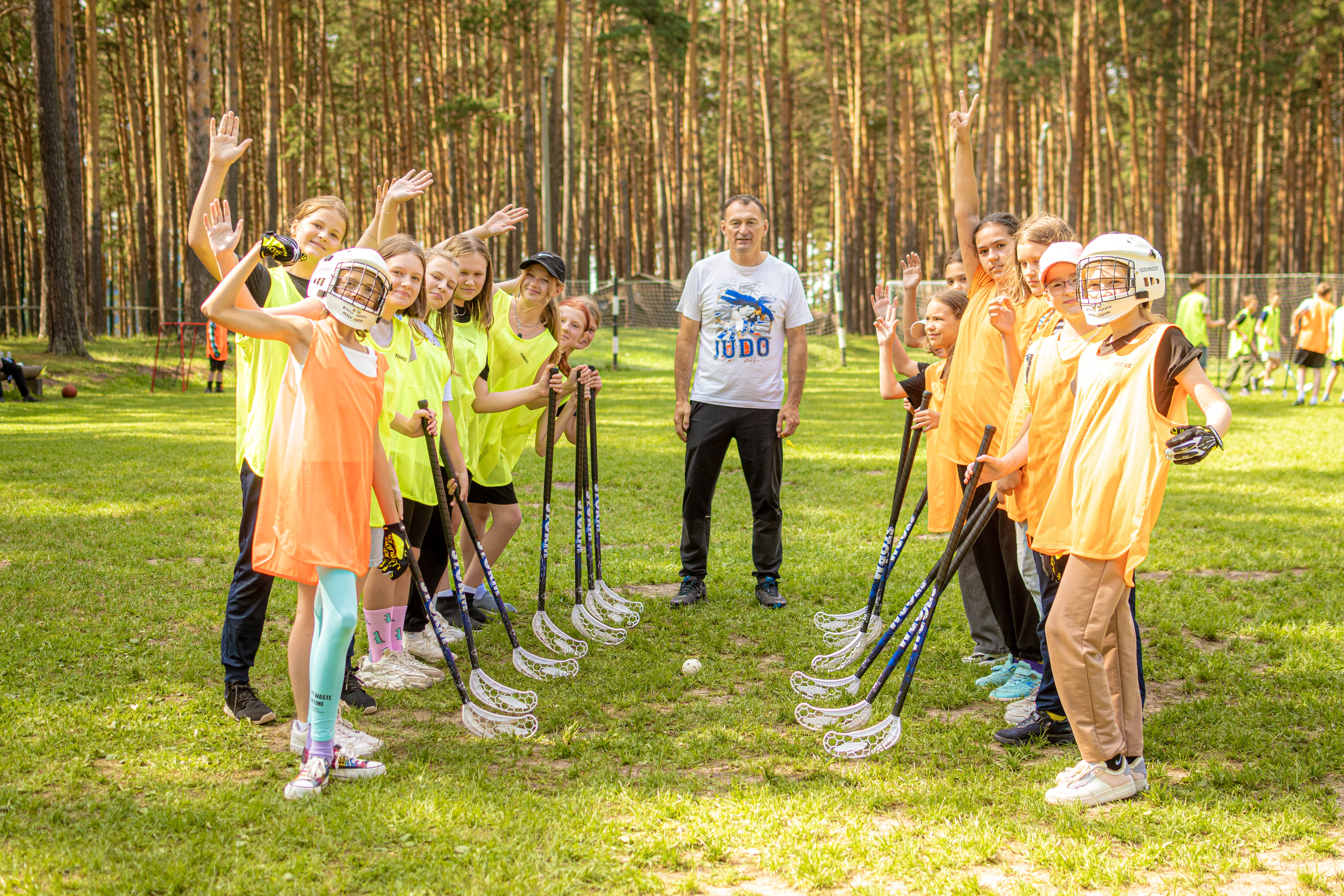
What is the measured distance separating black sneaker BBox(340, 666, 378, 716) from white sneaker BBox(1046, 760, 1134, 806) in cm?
288

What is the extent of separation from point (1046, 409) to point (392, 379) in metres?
2.88

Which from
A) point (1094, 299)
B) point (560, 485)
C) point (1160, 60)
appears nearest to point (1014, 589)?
point (1094, 299)

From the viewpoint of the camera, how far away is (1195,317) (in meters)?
18.1

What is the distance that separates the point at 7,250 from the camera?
35219 mm

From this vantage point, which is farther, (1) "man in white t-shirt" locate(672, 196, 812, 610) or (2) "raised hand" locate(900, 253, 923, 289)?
(1) "man in white t-shirt" locate(672, 196, 812, 610)

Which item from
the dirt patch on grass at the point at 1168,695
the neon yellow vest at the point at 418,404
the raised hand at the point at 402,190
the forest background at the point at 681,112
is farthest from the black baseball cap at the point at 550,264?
the forest background at the point at 681,112

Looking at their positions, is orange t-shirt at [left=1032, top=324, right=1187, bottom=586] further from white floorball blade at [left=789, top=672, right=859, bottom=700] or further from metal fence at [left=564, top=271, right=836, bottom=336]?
metal fence at [left=564, top=271, right=836, bottom=336]

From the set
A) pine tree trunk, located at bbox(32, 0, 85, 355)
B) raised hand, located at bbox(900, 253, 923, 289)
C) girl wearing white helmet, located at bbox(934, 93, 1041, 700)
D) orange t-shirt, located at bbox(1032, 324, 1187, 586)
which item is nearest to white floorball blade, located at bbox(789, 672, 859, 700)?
girl wearing white helmet, located at bbox(934, 93, 1041, 700)

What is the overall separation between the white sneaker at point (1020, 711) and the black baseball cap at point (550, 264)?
131 inches

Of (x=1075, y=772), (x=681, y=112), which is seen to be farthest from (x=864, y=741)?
(x=681, y=112)

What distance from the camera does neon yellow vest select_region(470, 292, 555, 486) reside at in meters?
5.79

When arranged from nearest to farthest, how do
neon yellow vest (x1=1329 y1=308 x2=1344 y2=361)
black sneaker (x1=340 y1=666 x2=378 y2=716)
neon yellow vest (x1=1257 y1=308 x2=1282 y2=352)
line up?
black sneaker (x1=340 y1=666 x2=378 y2=716)
neon yellow vest (x1=1329 y1=308 x2=1344 y2=361)
neon yellow vest (x1=1257 y1=308 x2=1282 y2=352)

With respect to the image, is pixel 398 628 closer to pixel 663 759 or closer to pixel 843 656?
pixel 663 759

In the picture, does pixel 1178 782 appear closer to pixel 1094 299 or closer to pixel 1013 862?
pixel 1013 862
